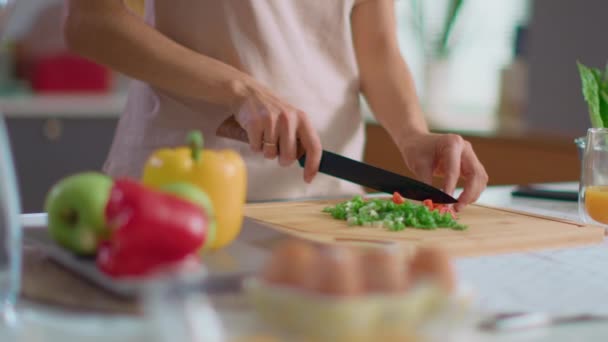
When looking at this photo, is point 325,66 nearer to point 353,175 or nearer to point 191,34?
point 191,34

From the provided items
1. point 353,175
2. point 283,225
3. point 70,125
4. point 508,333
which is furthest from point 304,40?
point 70,125

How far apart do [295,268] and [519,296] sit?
14.6 inches

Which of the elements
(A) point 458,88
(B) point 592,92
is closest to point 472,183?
(B) point 592,92

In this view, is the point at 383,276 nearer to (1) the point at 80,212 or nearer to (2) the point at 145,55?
(1) the point at 80,212

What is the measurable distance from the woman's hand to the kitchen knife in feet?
0.17

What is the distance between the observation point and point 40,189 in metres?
3.38

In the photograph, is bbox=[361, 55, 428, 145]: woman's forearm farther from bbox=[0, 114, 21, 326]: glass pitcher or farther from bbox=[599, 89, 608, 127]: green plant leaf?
bbox=[0, 114, 21, 326]: glass pitcher

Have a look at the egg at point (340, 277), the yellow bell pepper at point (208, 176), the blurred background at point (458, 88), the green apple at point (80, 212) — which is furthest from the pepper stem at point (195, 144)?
the blurred background at point (458, 88)

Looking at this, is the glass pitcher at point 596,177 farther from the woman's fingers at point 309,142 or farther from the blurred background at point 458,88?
the blurred background at point 458,88

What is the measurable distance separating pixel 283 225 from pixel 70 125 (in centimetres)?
230

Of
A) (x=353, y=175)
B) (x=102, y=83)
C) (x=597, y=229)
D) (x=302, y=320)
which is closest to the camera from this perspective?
(x=302, y=320)

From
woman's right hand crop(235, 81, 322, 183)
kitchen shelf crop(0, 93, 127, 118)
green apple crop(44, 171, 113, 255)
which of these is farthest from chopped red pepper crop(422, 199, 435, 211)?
kitchen shelf crop(0, 93, 127, 118)

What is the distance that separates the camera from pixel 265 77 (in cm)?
179

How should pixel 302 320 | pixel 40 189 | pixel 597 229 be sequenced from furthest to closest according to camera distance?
pixel 40 189
pixel 597 229
pixel 302 320
